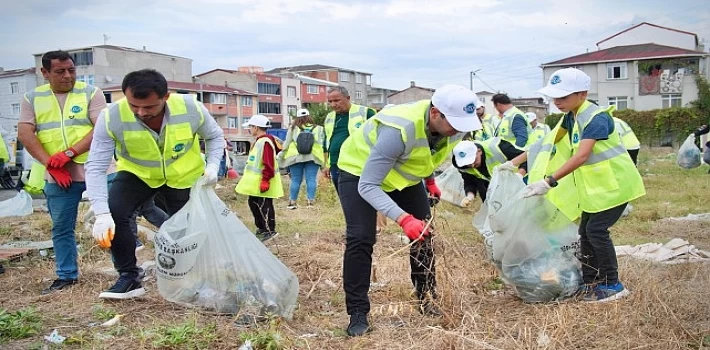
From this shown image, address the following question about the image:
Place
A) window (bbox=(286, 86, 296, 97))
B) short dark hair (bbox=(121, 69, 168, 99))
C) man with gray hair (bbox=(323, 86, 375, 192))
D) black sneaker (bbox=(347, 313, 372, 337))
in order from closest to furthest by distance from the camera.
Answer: black sneaker (bbox=(347, 313, 372, 337)) → short dark hair (bbox=(121, 69, 168, 99)) → man with gray hair (bbox=(323, 86, 375, 192)) → window (bbox=(286, 86, 296, 97))

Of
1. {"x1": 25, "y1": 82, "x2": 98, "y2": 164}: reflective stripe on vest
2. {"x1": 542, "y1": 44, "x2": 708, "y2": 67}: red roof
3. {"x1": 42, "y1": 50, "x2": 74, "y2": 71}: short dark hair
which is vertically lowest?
{"x1": 25, "y1": 82, "x2": 98, "y2": 164}: reflective stripe on vest

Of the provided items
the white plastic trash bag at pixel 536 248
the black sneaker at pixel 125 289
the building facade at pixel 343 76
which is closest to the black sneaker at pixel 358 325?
the white plastic trash bag at pixel 536 248

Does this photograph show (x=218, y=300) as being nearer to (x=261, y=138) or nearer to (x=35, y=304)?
(x=35, y=304)

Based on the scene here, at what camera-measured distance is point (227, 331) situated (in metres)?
2.68

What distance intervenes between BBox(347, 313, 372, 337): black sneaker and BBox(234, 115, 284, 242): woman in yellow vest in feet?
9.89

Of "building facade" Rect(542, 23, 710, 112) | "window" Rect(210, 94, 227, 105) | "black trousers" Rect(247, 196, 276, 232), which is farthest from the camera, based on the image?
"window" Rect(210, 94, 227, 105)

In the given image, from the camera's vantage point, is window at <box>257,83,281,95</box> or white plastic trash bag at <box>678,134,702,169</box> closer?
white plastic trash bag at <box>678,134,702,169</box>

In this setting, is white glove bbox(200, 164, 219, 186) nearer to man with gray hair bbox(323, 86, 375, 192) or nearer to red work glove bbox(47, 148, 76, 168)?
red work glove bbox(47, 148, 76, 168)

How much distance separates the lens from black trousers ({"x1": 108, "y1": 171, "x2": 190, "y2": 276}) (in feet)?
10.6

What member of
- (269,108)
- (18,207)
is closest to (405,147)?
(18,207)

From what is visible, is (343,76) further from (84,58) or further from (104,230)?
(104,230)

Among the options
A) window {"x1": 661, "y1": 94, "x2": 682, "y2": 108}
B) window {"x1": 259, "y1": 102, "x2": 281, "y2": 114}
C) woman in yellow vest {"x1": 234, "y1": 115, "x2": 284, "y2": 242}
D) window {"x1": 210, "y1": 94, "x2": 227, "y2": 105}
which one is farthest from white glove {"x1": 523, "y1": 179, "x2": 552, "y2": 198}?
window {"x1": 259, "y1": 102, "x2": 281, "y2": 114}

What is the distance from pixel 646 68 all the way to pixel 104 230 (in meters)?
35.2

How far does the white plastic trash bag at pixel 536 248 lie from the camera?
3.14 meters
